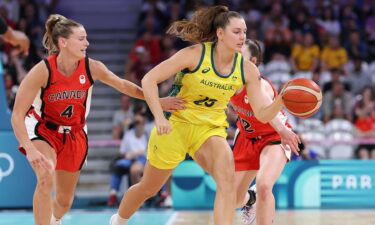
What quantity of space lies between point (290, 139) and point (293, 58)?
776cm

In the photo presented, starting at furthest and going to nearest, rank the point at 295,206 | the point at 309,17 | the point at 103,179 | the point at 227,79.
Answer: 1. the point at 309,17
2. the point at 103,179
3. the point at 295,206
4. the point at 227,79

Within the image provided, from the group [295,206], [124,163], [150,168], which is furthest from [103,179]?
[150,168]

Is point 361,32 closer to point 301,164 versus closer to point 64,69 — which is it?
point 301,164

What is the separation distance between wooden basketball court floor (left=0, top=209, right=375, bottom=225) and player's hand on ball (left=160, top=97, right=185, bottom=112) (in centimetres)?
290

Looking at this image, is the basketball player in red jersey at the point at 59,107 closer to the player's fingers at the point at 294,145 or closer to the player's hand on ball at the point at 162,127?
the player's hand on ball at the point at 162,127

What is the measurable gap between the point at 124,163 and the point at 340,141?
3.23m

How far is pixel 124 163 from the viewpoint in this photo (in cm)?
1127

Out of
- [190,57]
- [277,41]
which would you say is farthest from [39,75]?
[277,41]

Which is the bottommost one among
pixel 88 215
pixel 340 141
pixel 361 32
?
pixel 88 215

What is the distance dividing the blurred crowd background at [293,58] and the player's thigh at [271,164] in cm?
429

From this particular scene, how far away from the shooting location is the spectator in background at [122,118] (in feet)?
40.7

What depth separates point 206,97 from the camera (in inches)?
245

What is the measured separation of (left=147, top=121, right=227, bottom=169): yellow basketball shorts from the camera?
20.5ft

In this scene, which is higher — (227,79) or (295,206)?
(227,79)
